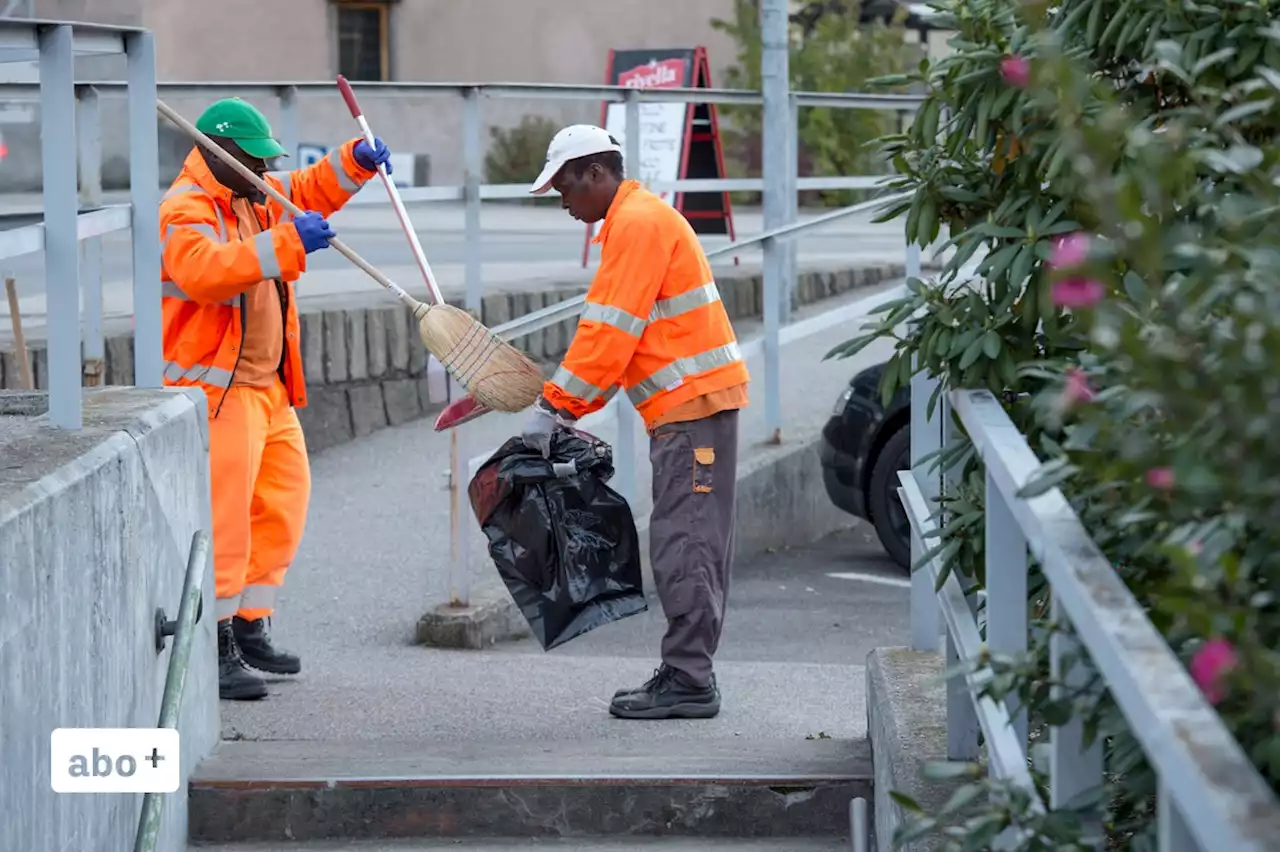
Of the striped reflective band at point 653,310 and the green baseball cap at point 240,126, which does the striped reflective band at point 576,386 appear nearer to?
the striped reflective band at point 653,310

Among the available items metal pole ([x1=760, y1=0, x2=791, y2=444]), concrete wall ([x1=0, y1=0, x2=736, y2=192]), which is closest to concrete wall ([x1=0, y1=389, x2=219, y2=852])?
metal pole ([x1=760, y1=0, x2=791, y2=444])

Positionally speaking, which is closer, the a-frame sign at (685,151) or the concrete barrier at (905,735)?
the concrete barrier at (905,735)

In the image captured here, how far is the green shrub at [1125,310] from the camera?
1458 mm

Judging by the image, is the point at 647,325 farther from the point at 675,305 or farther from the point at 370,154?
the point at 370,154

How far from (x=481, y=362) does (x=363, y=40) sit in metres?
21.5

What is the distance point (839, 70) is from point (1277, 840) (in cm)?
2080

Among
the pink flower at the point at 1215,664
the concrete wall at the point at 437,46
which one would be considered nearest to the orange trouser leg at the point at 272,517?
the pink flower at the point at 1215,664

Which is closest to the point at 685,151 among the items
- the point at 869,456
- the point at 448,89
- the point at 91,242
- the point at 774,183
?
the point at 774,183

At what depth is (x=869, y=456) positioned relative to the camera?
763 cm

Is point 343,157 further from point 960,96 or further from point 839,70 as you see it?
point 839,70

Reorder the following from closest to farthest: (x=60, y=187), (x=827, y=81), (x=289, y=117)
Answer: (x=60, y=187) → (x=289, y=117) → (x=827, y=81)

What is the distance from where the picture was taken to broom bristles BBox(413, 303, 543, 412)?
5148mm

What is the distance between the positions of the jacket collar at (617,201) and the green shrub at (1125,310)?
1717 millimetres

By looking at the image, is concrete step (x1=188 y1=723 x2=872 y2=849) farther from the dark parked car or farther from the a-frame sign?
the a-frame sign
